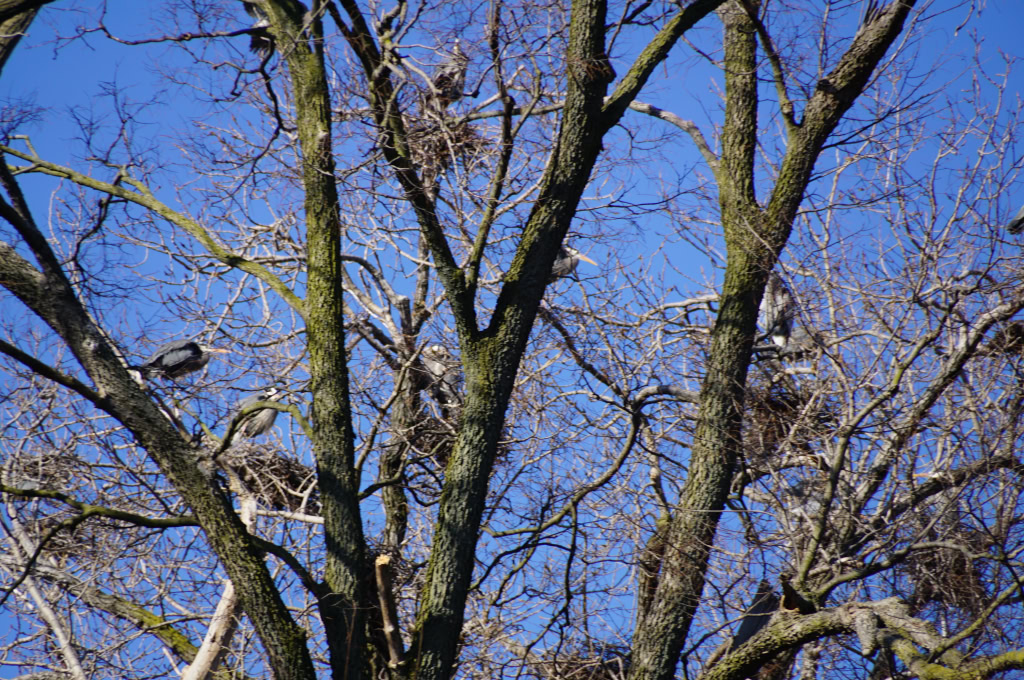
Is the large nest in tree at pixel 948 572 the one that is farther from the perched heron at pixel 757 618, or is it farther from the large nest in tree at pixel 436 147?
the large nest in tree at pixel 436 147

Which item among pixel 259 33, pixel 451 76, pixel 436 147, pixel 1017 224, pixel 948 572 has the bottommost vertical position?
pixel 948 572

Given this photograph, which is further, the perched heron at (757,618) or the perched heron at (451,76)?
the perched heron at (757,618)

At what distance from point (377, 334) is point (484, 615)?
2.20 metres

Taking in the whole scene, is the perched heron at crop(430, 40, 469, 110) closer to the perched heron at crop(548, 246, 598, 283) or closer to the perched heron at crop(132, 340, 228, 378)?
the perched heron at crop(548, 246, 598, 283)

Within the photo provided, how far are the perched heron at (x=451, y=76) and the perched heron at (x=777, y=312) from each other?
8.22 ft

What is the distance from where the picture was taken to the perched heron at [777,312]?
694cm

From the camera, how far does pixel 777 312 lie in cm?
704

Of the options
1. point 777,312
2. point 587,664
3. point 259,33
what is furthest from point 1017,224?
point 259,33

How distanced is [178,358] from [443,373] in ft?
5.94

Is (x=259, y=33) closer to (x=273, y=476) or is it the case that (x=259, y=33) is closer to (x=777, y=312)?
(x=273, y=476)

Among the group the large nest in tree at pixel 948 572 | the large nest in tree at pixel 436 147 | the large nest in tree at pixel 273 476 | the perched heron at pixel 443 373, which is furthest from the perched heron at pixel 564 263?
the large nest in tree at pixel 948 572

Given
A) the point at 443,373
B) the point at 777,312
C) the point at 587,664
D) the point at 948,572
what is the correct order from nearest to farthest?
the point at 948,572
the point at 587,664
the point at 443,373
the point at 777,312

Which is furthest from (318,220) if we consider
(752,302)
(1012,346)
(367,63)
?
(1012,346)

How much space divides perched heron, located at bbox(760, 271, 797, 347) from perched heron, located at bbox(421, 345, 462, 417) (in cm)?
220
